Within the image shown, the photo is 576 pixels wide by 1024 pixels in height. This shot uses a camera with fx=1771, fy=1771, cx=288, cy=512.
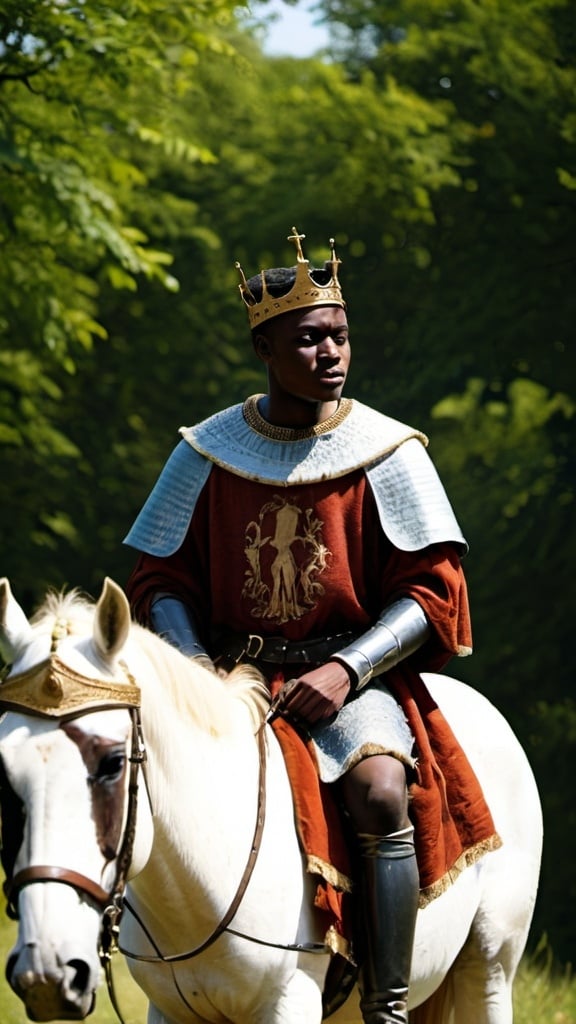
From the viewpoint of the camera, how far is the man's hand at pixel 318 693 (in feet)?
15.2

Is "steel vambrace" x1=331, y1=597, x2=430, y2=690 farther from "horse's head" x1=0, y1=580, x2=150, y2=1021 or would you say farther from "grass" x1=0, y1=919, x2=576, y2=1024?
"grass" x1=0, y1=919, x2=576, y2=1024

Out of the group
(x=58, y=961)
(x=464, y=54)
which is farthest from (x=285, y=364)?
(x=464, y=54)

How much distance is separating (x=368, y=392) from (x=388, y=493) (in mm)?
12365

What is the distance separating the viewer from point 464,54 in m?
16.6

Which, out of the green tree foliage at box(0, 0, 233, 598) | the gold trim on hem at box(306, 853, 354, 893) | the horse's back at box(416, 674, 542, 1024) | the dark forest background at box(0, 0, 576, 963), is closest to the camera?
the gold trim on hem at box(306, 853, 354, 893)

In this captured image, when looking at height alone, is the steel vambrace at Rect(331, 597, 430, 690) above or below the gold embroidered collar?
below

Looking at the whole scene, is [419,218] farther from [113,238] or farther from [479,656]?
[113,238]

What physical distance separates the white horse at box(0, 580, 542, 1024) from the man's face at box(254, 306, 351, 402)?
87 cm

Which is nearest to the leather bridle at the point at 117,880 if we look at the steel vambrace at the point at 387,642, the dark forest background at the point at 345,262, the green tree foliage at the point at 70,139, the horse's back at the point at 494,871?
the steel vambrace at the point at 387,642

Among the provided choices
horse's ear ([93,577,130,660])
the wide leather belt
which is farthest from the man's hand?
horse's ear ([93,577,130,660])

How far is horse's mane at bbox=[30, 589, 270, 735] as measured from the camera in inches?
161

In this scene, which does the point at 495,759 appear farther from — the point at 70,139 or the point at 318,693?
the point at 70,139

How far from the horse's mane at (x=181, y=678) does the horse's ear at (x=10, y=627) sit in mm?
41

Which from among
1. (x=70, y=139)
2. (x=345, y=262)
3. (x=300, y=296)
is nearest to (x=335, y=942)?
(x=300, y=296)
